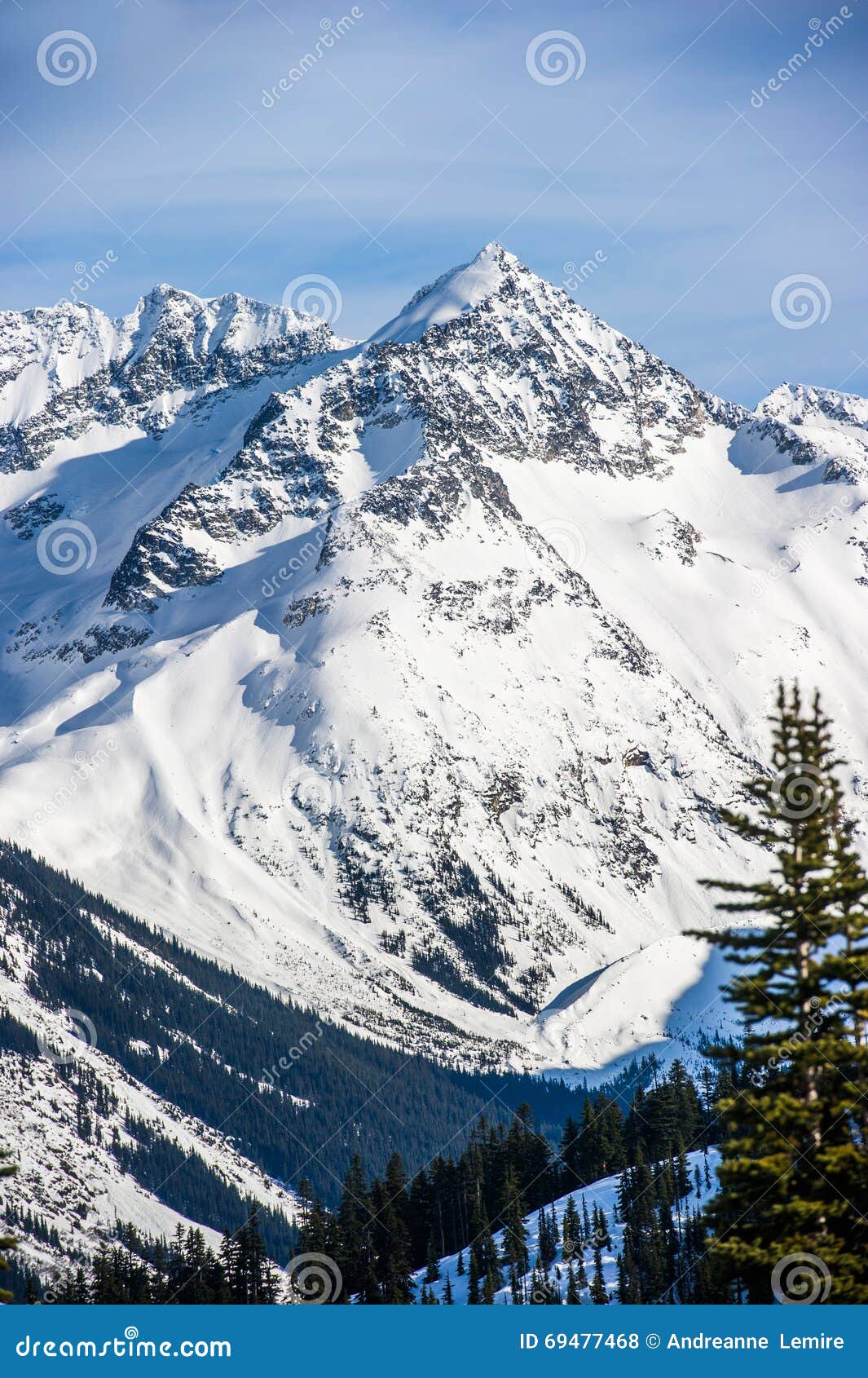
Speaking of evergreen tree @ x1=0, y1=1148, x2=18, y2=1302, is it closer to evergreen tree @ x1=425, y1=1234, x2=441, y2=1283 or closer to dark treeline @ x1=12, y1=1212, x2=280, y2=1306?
dark treeline @ x1=12, y1=1212, x2=280, y2=1306

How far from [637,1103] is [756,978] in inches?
4576

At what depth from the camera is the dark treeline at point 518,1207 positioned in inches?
4023

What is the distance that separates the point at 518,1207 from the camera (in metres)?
117

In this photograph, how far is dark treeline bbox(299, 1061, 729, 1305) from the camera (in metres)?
102

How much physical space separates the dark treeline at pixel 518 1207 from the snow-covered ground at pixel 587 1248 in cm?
90

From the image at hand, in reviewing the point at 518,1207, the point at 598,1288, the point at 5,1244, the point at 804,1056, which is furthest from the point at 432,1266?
the point at 804,1056

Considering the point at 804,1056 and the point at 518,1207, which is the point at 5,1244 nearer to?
the point at 804,1056

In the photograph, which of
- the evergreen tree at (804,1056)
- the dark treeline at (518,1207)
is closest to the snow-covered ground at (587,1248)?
the dark treeline at (518,1207)

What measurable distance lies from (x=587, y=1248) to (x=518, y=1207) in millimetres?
9073

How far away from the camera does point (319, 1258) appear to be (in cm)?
10269

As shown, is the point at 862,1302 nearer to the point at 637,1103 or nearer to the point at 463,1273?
the point at 463,1273

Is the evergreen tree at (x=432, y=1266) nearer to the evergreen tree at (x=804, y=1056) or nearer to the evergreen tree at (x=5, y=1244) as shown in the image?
the evergreen tree at (x=5, y=1244)
